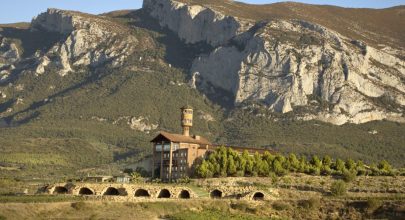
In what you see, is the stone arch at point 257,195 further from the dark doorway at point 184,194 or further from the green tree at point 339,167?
the green tree at point 339,167

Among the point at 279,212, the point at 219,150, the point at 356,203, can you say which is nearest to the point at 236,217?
the point at 279,212

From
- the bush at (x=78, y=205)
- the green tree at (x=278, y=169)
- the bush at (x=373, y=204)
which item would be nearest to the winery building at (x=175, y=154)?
the green tree at (x=278, y=169)

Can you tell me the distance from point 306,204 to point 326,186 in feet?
34.3

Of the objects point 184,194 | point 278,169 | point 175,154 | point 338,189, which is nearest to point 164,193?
point 184,194

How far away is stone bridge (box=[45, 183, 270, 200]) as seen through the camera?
112m

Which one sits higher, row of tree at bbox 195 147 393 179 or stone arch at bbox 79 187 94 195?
row of tree at bbox 195 147 393 179

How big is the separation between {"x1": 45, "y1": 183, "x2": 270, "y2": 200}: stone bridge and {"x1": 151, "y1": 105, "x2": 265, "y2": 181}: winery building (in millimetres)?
17950

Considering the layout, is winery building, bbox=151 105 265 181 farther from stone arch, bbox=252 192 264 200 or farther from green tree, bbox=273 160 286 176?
stone arch, bbox=252 192 264 200

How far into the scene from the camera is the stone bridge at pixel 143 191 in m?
112

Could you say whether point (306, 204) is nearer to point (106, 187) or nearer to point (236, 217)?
point (236, 217)

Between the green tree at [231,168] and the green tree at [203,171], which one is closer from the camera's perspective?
the green tree at [203,171]

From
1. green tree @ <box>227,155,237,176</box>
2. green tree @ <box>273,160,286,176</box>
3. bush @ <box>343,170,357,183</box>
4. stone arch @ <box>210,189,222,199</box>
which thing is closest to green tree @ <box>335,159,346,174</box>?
bush @ <box>343,170,357,183</box>

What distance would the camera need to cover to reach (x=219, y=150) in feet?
444

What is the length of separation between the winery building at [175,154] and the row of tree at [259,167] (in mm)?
2712
